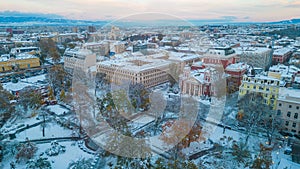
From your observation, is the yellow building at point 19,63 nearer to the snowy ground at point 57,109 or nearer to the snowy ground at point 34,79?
the snowy ground at point 34,79

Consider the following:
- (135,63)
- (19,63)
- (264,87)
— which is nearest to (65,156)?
(264,87)

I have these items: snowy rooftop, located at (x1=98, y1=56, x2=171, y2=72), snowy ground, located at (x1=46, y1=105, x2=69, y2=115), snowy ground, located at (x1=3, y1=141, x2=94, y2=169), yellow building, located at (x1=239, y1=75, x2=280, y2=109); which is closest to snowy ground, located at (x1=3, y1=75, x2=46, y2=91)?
snowy ground, located at (x1=46, y1=105, x2=69, y2=115)

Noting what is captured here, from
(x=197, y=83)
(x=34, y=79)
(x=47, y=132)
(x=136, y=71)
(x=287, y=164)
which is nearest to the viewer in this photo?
(x=287, y=164)

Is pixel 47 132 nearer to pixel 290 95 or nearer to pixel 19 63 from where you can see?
pixel 290 95

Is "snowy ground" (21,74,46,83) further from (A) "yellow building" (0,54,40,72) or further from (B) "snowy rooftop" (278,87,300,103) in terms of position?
(B) "snowy rooftop" (278,87,300,103)

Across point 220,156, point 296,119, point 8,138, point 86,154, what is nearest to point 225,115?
point 296,119

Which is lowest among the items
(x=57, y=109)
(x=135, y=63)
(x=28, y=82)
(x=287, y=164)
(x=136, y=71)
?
(x=287, y=164)

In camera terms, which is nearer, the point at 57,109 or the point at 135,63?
the point at 57,109
